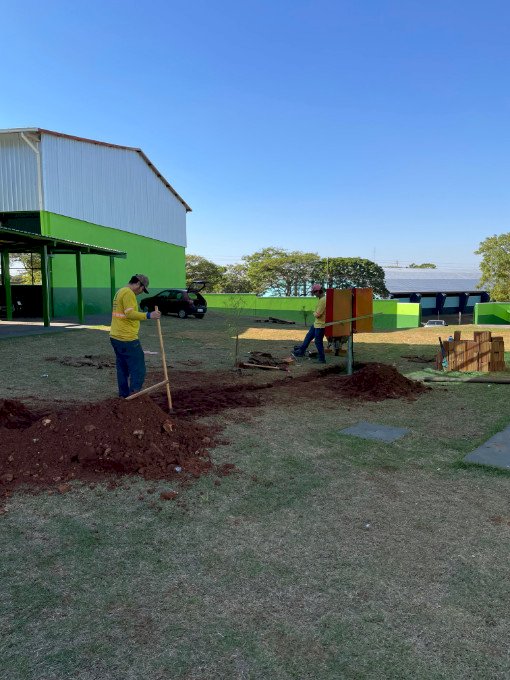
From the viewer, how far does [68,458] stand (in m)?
4.29

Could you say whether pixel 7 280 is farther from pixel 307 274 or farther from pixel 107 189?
pixel 307 274

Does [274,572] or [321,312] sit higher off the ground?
[321,312]

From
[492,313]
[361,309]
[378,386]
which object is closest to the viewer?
[378,386]

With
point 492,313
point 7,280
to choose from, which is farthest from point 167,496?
point 492,313

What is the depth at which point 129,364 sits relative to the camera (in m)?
6.54

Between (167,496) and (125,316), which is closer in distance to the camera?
(167,496)

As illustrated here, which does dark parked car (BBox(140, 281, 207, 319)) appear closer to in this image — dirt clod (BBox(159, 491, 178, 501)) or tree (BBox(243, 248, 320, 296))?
dirt clod (BBox(159, 491, 178, 501))

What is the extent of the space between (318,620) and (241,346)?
11.9 m

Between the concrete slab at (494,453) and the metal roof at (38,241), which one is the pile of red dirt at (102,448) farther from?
the metal roof at (38,241)

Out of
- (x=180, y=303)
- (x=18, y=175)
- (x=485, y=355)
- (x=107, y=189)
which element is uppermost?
(x=107, y=189)

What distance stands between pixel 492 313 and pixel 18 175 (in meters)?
29.1

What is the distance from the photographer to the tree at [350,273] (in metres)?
56.3

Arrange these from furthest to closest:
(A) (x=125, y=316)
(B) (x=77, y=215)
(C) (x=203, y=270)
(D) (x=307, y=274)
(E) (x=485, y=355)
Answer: (C) (x=203, y=270) → (D) (x=307, y=274) → (B) (x=77, y=215) → (E) (x=485, y=355) → (A) (x=125, y=316)

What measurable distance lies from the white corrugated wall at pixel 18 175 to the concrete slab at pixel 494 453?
2064cm
